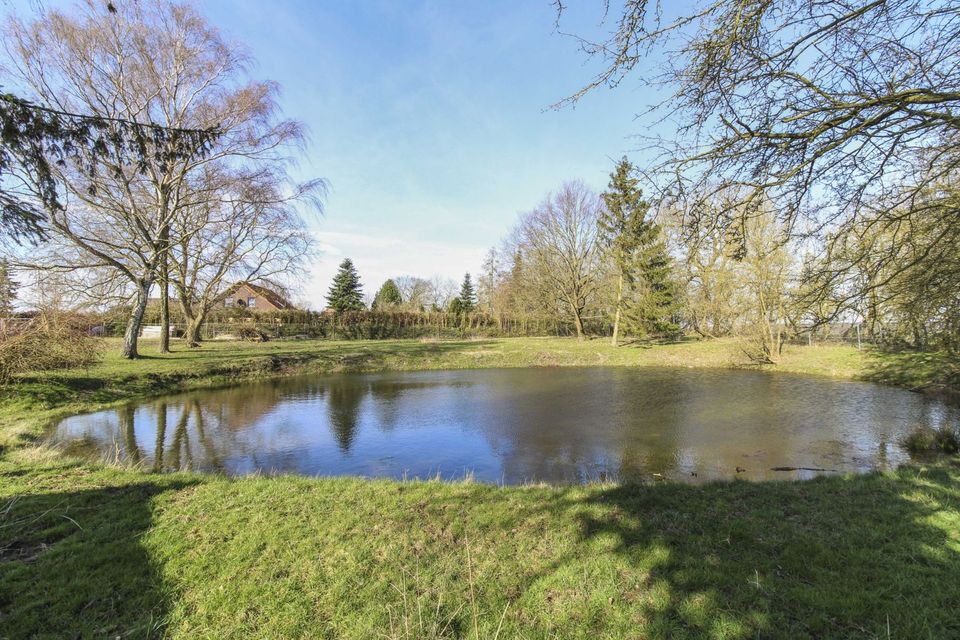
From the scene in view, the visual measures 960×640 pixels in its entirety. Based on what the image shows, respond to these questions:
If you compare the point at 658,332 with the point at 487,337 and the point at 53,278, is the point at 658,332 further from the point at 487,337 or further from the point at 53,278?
the point at 53,278

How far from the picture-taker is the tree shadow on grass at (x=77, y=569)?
2.70 meters

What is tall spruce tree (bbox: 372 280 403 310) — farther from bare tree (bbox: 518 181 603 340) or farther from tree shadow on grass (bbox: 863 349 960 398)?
tree shadow on grass (bbox: 863 349 960 398)

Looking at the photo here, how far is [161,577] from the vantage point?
3.21 metres

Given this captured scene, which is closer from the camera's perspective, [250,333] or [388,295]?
[250,333]

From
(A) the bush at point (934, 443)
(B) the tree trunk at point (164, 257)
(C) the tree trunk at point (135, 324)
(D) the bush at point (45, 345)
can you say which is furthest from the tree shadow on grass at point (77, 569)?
(C) the tree trunk at point (135, 324)

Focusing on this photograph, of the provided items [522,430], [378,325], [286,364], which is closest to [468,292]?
[378,325]

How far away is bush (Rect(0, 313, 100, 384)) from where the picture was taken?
9.41 metres

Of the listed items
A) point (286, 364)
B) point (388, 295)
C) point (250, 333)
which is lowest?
point (286, 364)

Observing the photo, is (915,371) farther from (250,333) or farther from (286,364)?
(250,333)

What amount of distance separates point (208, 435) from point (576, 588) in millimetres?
8990

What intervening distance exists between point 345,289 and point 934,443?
42996 millimetres

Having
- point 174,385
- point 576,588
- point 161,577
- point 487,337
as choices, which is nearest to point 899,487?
point 576,588

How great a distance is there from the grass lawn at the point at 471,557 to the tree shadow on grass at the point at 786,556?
16 mm

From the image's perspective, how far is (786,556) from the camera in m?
3.34
